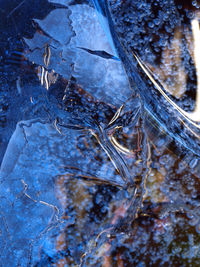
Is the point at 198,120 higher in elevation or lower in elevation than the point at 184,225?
higher

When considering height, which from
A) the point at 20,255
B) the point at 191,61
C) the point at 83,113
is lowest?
the point at 20,255

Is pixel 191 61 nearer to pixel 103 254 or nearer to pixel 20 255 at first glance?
pixel 103 254

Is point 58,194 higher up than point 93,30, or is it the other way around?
point 93,30

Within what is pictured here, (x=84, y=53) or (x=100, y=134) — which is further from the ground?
(x=84, y=53)

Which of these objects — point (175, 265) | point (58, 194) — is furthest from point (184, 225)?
point (58, 194)

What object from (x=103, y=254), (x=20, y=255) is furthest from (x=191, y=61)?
(x=20, y=255)

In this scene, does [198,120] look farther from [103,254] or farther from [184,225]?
[103,254]
